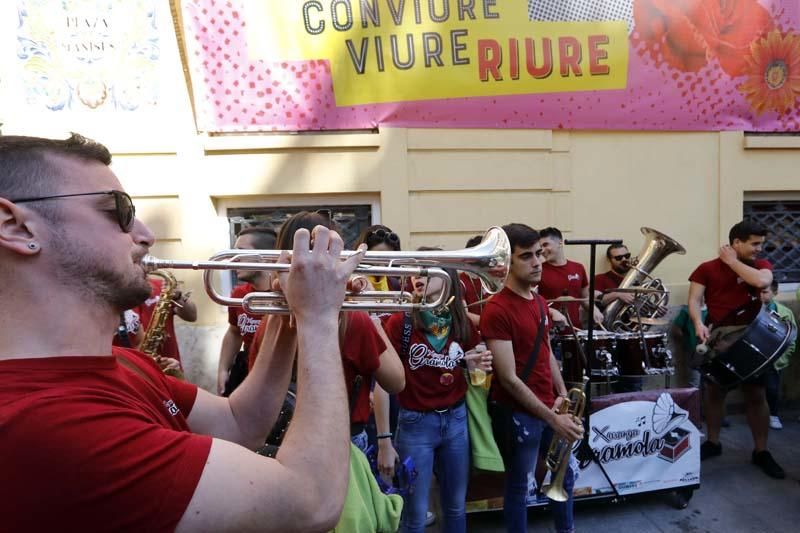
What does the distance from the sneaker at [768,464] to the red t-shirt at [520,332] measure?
2.40 metres

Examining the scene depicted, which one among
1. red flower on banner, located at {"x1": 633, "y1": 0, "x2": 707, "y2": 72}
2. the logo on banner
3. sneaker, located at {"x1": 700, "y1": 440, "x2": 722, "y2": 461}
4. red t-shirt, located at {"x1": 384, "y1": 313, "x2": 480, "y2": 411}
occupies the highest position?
red flower on banner, located at {"x1": 633, "y1": 0, "x2": 707, "y2": 72}

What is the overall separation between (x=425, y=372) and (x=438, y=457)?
0.54 metres

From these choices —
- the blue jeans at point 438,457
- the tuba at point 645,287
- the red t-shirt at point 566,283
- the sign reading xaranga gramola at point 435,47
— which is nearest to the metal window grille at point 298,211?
the sign reading xaranga gramola at point 435,47

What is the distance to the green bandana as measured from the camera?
288 cm

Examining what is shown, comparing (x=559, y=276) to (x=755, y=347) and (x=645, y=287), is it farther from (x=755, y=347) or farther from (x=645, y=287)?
(x=755, y=347)

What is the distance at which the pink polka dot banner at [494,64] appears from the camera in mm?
4574

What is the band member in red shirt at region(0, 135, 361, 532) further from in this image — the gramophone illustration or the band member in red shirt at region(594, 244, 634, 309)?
the band member in red shirt at region(594, 244, 634, 309)

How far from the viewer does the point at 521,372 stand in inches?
117

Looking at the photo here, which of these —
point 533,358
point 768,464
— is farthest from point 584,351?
point 768,464

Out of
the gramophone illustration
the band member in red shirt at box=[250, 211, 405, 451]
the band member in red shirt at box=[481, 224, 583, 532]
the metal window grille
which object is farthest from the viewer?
the metal window grille

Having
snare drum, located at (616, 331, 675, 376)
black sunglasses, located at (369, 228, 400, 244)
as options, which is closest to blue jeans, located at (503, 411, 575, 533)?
black sunglasses, located at (369, 228, 400, 244)

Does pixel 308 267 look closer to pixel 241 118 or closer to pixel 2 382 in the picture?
pixel 2 382

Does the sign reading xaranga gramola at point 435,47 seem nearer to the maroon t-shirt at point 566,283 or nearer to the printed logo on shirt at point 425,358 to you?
the maroon t-shirt at point 566,283

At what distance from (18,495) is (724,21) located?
656 centimetres
